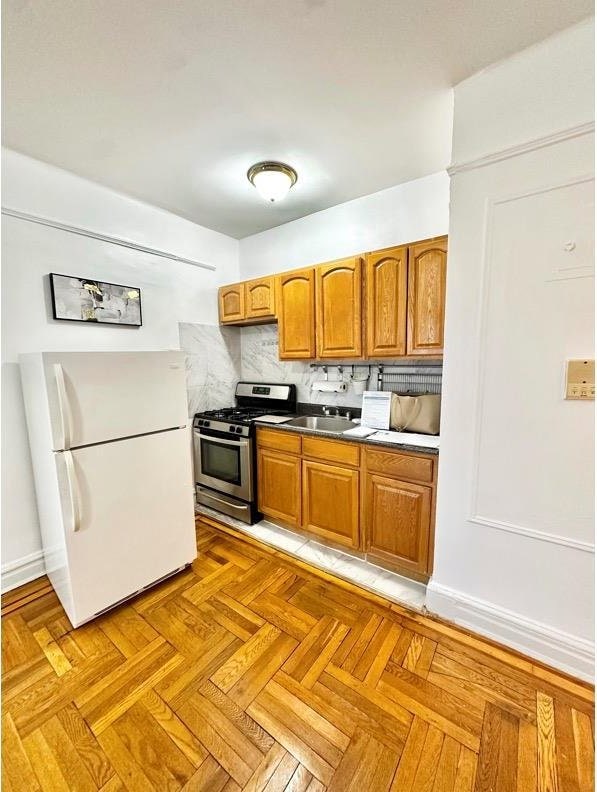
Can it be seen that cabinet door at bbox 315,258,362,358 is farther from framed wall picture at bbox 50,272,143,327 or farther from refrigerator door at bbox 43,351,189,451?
framed wall picture at bbox 50,272,143,327

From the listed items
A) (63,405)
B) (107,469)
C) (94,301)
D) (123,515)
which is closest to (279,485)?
(123,515)

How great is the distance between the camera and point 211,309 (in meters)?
3.18

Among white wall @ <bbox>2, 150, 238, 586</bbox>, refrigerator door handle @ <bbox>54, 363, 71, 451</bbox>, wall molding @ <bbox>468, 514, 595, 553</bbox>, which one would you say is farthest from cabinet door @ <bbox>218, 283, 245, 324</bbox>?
wall molding @ <bbox>468, 514, 595, 553</bbox>

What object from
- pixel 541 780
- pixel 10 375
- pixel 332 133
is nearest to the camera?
pixel 541 780

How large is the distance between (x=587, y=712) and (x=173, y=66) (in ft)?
10.3

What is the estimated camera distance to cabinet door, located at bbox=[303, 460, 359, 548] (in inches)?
85.7

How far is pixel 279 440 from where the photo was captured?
250cm

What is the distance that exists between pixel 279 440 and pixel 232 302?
1.46 meters

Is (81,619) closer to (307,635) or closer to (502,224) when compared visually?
(307,635)

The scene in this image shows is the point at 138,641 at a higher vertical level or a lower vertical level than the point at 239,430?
lower

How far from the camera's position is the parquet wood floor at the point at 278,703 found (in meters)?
1.08

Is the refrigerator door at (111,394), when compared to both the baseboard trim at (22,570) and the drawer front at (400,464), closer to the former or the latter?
the baseboard trim at (22,570)

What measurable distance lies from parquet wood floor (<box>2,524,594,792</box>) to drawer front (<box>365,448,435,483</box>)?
738 mm

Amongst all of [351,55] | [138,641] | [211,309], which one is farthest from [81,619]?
[351,55]
